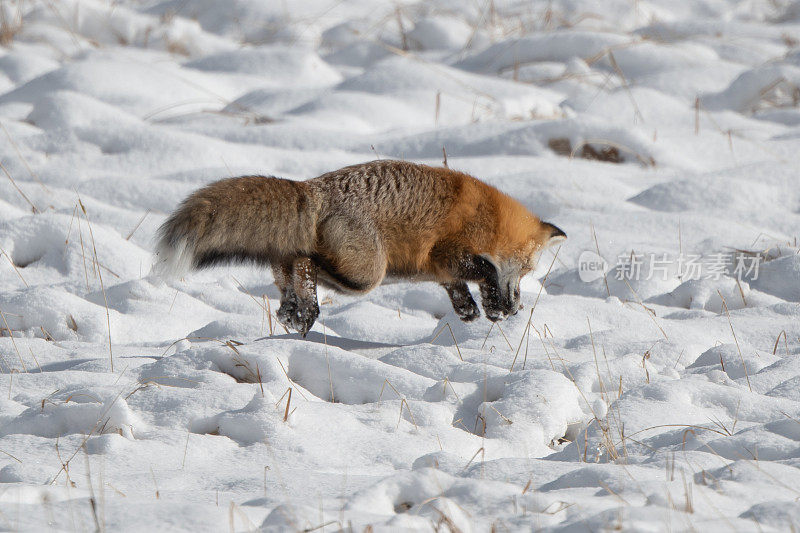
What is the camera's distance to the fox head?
5.27m

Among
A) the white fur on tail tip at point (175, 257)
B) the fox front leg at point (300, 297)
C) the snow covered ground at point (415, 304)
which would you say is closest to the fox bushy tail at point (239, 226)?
the white fur on tail tip at point (175, 257)

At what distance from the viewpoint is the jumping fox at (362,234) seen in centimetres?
434

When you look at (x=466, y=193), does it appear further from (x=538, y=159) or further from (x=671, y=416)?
(x=538, y=159)

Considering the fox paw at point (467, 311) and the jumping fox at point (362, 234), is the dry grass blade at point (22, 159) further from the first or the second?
the fox paw at point (467, 311)

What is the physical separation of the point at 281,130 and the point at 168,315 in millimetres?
3572

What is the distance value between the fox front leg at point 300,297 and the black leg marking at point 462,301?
1005mm

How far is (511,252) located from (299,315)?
1431mm

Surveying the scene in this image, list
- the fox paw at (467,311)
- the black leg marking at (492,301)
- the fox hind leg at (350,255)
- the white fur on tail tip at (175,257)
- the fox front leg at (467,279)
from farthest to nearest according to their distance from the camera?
the black leg marking at (492,301) → the fox paw at (467,311) → the fox front leg at (467,279) → the fox hind leg at (350,255) → the white fur on tail tip at (175,257)

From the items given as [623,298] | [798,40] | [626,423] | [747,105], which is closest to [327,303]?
[623,298]

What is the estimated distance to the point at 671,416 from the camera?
12.1 ft

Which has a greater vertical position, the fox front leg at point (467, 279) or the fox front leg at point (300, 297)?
the fox front leg at point (300, 297)
